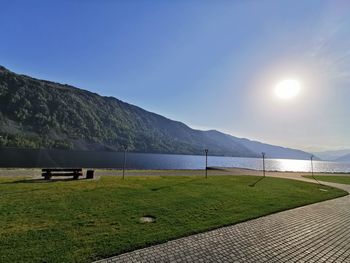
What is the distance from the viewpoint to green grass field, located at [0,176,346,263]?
23.0 ft

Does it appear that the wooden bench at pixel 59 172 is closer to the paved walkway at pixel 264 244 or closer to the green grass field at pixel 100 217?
the green grass field at pixel 100 217

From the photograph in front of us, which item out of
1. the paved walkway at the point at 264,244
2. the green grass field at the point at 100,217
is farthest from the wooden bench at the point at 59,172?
the paved walkway at the point at 264,244

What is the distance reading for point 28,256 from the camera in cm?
635

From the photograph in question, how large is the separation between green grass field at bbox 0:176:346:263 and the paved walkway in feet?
1.90

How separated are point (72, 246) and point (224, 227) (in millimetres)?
5881

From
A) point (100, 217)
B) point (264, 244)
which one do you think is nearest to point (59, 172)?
point (100, 217)

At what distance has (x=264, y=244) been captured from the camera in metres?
8.45

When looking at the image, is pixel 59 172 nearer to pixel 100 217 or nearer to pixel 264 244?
pixel 100 217

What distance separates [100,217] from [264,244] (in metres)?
6.49

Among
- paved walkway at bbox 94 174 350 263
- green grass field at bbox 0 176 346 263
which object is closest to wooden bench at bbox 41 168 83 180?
green grass field at bbox 0 176 346 263

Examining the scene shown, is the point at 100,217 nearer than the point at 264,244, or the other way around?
the point at 264,244

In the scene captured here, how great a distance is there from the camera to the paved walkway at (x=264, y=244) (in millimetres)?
7051

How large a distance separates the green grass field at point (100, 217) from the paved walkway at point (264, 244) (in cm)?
58

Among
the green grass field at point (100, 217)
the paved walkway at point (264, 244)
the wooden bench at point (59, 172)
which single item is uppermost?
the wooden bench at point (59, 172)
